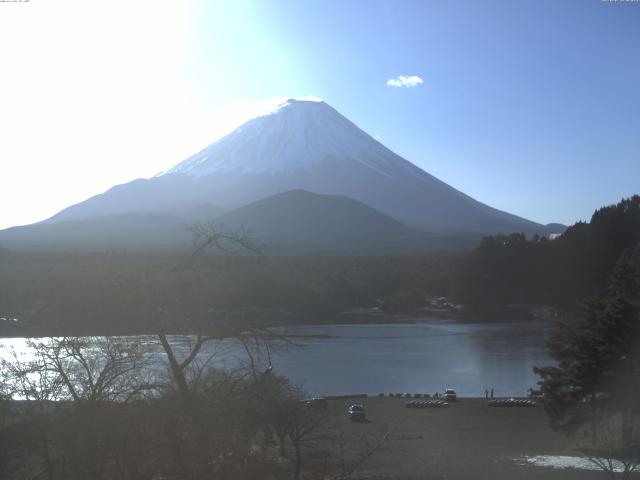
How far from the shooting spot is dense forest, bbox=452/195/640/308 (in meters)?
32.2

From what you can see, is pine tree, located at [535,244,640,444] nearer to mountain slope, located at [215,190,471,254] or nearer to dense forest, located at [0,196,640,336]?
dense forest, located at [0,196,640,336]

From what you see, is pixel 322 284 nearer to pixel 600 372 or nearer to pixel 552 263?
pixel 552 263

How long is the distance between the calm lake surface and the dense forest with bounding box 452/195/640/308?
3.51m

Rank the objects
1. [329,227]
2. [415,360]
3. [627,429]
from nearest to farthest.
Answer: [627,429] → [415,360] → [329,227]

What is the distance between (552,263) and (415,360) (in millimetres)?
16341

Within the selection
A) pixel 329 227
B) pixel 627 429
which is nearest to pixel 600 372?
pixel 627 429

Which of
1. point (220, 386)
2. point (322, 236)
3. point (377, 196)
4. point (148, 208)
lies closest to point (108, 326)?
point (220, 386)

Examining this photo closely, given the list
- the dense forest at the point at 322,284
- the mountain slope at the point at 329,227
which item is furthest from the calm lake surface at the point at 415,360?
the mountain slope at the point at 329,227

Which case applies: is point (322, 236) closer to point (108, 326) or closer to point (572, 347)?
point (572, 347)

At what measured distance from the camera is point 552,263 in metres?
36.7

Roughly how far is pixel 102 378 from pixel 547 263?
120 ft

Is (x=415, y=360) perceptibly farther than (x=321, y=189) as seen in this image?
No

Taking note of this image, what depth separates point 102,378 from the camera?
118 inches

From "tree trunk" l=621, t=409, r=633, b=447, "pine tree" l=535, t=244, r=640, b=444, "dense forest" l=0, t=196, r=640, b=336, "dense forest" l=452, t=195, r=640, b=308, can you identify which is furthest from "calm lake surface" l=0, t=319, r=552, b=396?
"tree trunk" l=621, t=409, r=633, b=447
